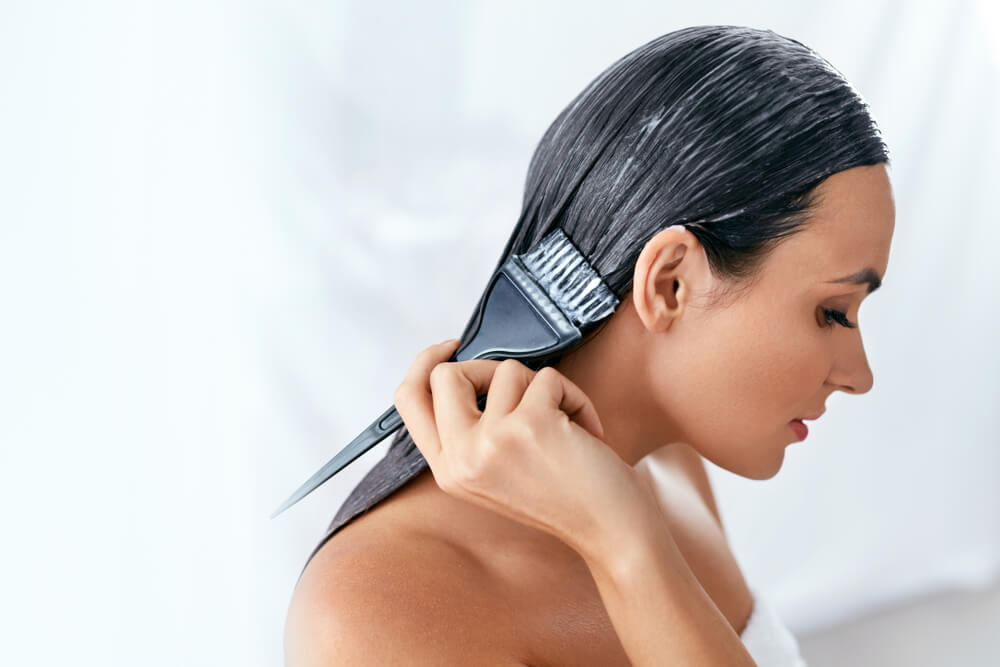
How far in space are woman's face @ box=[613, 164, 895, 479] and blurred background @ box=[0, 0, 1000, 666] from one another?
0.71m

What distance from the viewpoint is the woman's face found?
944 millimetres

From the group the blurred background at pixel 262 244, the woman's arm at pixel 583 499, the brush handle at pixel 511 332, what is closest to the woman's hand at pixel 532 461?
the woman's arm at pixel 583 499

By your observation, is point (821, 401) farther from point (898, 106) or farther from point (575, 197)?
point (898, 106)

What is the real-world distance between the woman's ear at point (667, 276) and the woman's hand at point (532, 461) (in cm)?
16

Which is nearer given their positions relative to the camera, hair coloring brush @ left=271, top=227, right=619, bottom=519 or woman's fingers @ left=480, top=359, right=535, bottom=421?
woman's fingers @ left=480, top=359, right=535, bottom=421

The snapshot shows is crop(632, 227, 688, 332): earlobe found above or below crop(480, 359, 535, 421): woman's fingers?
below

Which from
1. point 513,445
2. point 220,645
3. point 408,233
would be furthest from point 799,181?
point 220,645

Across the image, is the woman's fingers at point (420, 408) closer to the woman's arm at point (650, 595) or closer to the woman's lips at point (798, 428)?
the woman's arm at point (650, 595)

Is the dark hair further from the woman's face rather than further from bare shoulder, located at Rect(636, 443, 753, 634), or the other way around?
bare shoulder, located at Rect(636, 443, 753, 634)

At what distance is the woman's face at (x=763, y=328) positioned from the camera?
94cm

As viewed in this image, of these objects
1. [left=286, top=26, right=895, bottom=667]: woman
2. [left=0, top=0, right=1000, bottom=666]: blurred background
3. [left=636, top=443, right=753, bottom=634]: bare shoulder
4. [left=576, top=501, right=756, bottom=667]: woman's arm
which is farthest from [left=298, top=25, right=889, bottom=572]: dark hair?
[left=0, top=0, right=1000, bottom=666]: blurred background

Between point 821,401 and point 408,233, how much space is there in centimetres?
80

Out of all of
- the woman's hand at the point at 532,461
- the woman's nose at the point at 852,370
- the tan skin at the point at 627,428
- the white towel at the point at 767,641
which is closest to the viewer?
the woman's hand at the point at 532,461

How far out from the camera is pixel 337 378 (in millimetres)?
1616
